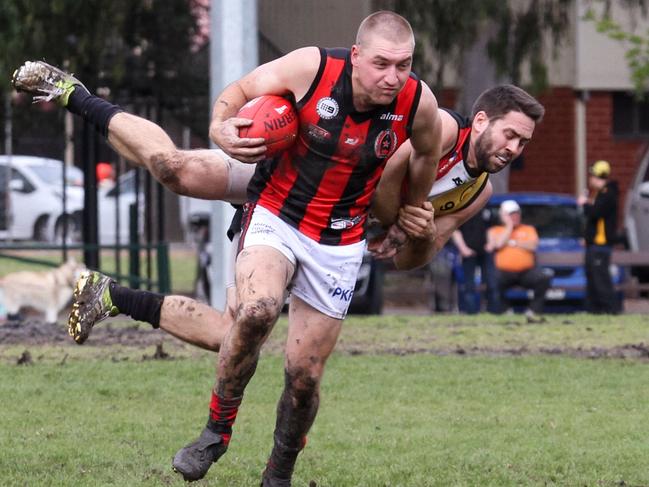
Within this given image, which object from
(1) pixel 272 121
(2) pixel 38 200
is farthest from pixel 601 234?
(1) pixel 272 121

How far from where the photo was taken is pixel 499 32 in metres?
20.6

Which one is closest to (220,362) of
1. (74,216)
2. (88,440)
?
(88,440)

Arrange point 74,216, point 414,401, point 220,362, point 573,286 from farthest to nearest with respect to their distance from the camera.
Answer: point 74,216 → point 573,286 → point 414,401 → point 220,362

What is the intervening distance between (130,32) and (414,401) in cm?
1086

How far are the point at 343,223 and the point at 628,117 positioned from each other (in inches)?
899

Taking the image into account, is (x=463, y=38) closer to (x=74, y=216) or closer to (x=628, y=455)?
(x=74, y=216)

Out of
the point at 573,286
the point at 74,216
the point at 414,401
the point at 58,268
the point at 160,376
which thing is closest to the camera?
the point at 414,401

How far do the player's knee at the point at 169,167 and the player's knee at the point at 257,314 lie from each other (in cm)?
98

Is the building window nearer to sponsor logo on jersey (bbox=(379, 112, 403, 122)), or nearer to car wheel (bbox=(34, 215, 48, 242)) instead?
car wheel (bbox=(34, 215, 48, 242))

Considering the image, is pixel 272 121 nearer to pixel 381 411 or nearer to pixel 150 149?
pixel 150 149

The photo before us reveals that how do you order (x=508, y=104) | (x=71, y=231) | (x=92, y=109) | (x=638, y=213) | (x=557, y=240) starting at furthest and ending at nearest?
1. (x=71, y=231)
2. (x=638, y=213)
3. (x=557, y=240)
4. (x=92, y=109)
5. (x=508, y=104)

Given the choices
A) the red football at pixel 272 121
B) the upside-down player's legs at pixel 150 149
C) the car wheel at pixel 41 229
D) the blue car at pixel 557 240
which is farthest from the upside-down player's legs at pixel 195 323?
the car wheel at pixel 41 229

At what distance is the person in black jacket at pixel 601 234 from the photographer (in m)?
17.7

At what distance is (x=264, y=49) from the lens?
763 inches
